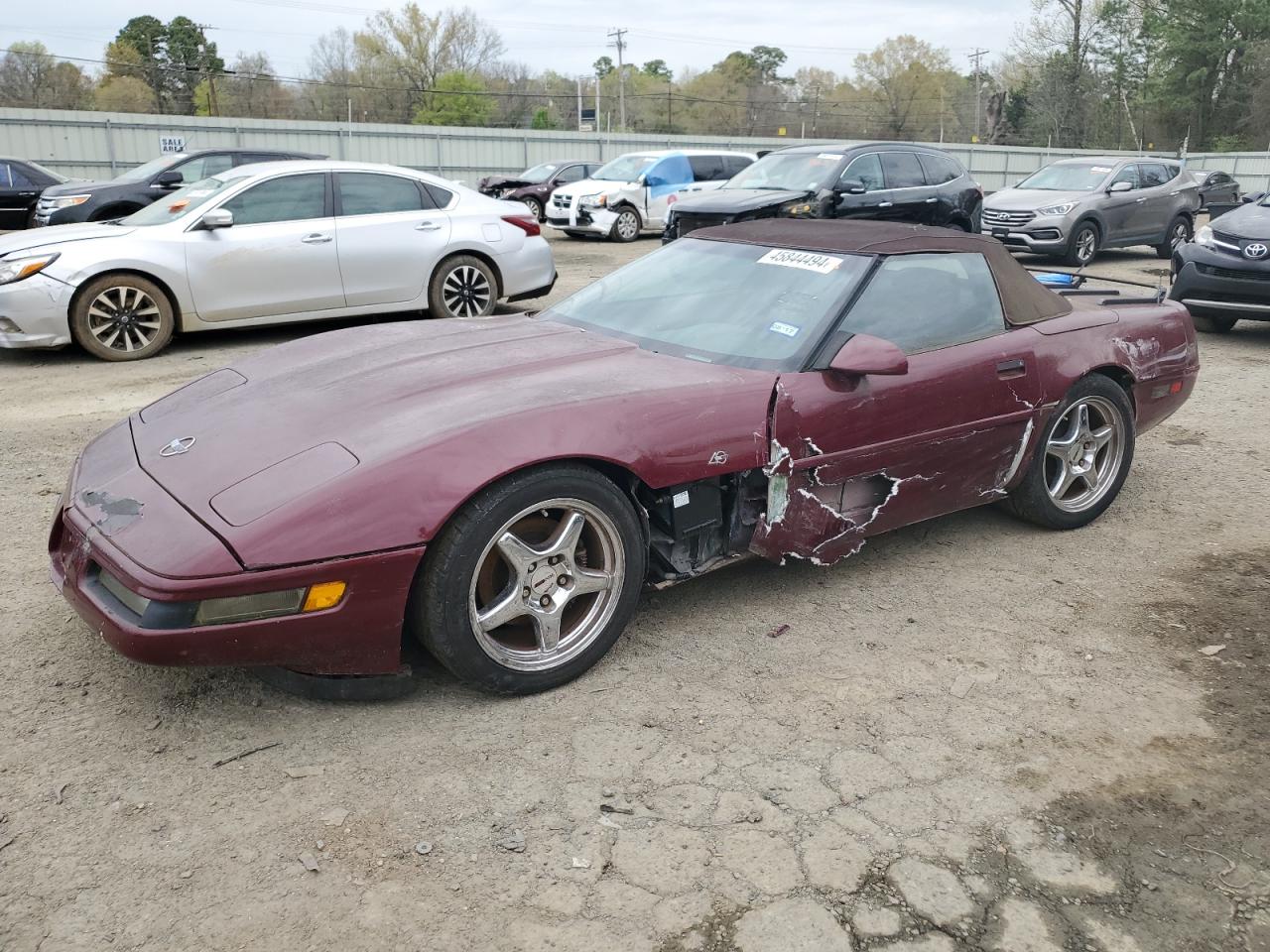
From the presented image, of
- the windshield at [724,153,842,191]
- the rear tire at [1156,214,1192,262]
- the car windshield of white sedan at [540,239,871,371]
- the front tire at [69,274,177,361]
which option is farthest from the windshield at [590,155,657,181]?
the car windshield of white sedan at [540,239,871,371]

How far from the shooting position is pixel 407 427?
3.02 m

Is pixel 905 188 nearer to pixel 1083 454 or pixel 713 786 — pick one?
pixel 1083 454

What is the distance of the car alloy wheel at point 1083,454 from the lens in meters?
4.58

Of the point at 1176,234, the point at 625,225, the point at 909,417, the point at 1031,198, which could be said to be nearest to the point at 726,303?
the point at 909,417

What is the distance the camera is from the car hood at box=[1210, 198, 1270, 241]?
9.30 meters

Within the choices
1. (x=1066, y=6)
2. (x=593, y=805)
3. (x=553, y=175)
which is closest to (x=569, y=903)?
(x=593, y=805)

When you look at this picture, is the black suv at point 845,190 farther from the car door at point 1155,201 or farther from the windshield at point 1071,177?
the car door at point 1155,201

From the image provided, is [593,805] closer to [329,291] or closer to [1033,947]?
[1033,947]

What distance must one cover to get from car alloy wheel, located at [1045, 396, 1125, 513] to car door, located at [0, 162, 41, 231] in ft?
55.7

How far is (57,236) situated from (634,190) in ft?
37.4

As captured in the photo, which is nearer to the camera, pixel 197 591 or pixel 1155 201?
A: pixel 197 591

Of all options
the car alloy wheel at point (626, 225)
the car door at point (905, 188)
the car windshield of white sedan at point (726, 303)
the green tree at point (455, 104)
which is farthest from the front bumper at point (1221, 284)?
the green tree at point (455, 104)

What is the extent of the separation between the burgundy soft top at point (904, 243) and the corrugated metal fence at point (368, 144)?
25.2 metres

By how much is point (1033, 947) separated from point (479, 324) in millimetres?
3018
